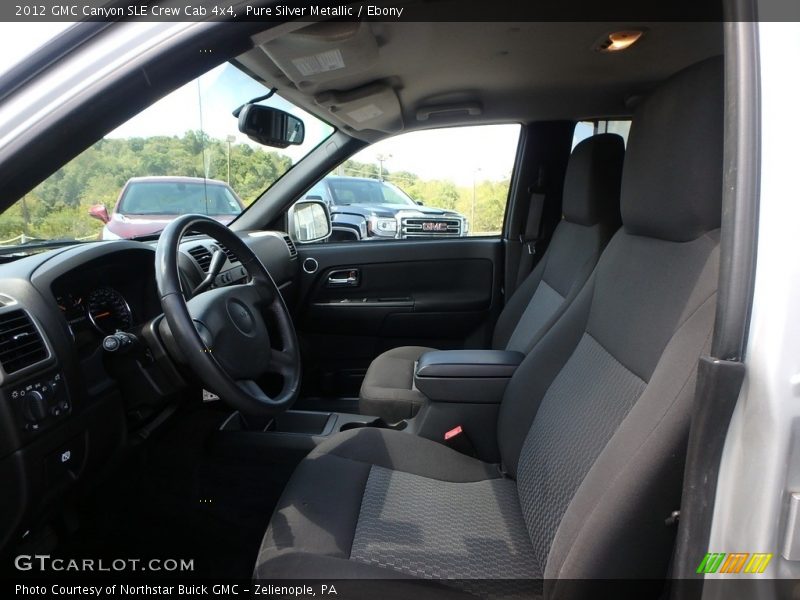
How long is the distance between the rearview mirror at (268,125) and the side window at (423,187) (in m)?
0.64

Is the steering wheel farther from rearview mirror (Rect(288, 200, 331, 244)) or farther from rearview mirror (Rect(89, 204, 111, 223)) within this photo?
rearview mirror (Rect(288, 200, 331, 244))

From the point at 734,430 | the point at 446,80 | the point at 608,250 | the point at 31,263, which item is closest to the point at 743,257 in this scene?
the point at 734,430

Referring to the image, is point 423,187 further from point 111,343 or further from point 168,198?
point 111,343

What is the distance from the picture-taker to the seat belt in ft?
9.62

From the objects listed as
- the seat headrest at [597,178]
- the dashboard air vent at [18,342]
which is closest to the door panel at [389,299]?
the seat headrest at [597,178]

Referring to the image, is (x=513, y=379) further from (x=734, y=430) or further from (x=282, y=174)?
(x=282, y=174)

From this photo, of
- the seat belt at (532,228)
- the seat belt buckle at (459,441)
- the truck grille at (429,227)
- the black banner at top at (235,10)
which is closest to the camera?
the black banner at top at (235,10)

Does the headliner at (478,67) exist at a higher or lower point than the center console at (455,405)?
higher

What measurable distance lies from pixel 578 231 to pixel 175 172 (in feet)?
5.21

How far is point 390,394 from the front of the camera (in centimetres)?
207

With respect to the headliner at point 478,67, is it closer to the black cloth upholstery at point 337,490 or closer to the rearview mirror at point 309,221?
the rearview mirror at point 309,221

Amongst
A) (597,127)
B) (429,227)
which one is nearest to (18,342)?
(429,227)

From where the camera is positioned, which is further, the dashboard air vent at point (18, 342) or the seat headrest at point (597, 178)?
the seat headrest at point (597, 178)

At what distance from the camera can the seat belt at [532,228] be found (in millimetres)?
2934
